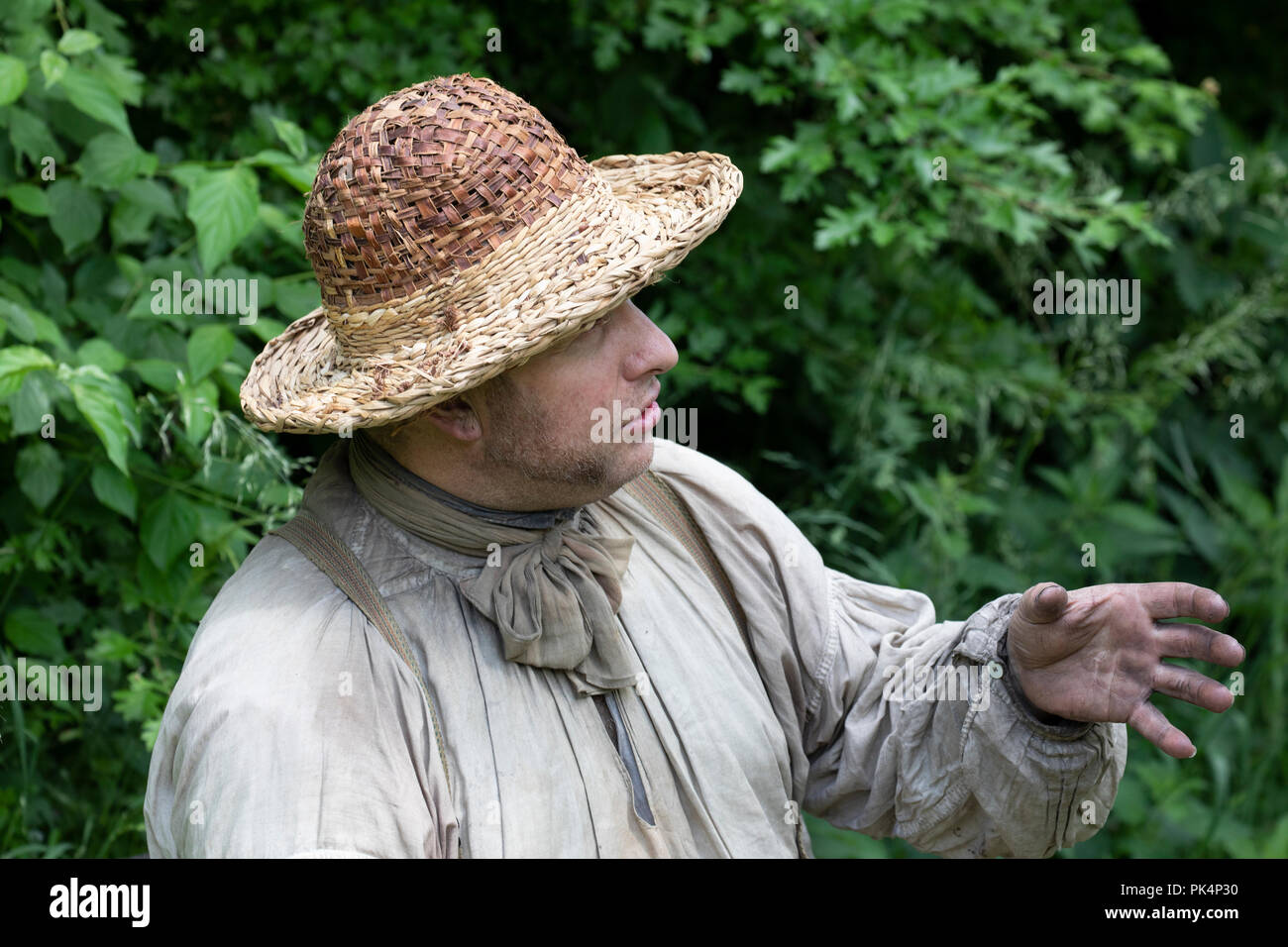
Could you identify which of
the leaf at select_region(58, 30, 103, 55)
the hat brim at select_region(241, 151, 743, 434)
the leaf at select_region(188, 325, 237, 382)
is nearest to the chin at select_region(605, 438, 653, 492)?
the hat brim at select_region(241, 151, 743, 434)

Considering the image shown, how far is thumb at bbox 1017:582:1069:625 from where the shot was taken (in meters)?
1.78

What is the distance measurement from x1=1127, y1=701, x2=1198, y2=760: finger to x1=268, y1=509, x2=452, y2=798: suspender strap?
92 centimetres

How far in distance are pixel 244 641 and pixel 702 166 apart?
1.00 m

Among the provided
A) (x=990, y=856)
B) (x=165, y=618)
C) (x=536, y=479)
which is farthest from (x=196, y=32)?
(x=990, y=856)

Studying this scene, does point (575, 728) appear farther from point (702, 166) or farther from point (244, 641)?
point (702, 166)

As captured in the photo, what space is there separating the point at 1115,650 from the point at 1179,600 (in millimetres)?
114

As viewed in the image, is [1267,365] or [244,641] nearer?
[244,641]

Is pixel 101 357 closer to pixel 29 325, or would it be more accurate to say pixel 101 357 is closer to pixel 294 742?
pixel 29 325

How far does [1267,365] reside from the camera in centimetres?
481

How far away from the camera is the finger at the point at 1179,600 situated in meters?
1.68

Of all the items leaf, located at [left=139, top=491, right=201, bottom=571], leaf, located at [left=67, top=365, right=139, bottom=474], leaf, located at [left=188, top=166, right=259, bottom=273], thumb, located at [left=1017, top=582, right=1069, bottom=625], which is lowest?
thumb, located at [left=1017, top=582, right=1069, bottom=625]

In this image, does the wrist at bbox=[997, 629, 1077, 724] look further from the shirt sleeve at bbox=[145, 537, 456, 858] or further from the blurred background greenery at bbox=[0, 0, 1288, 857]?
the blurred background greenery at bbox=[0, 0, 1288, 857]

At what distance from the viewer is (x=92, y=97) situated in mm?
2861

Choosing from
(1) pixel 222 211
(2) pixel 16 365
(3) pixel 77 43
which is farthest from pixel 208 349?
(3) pixel 77 43
